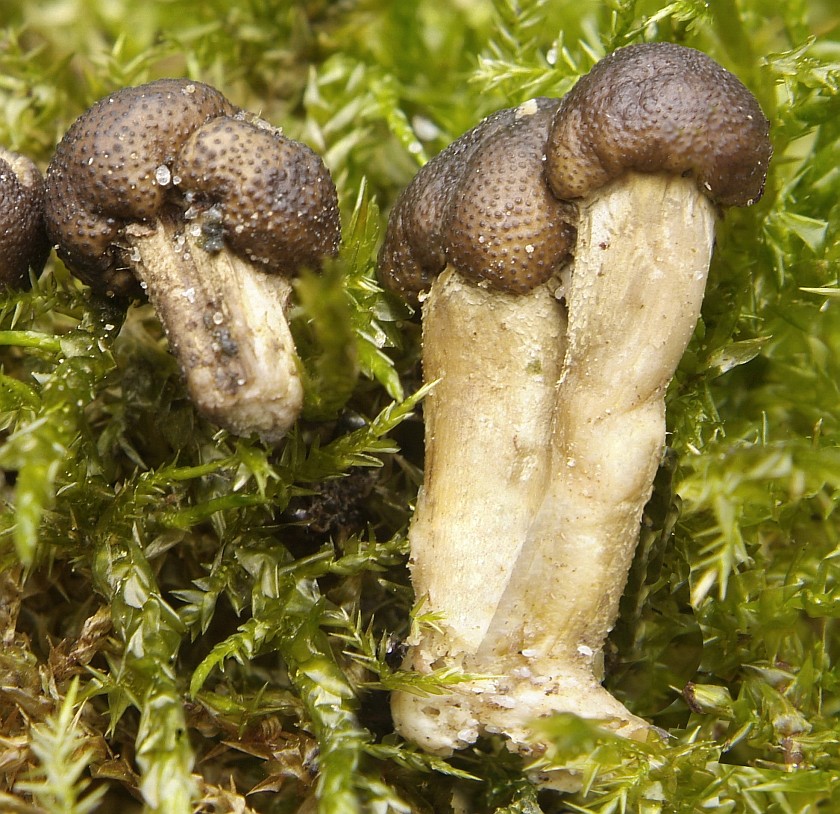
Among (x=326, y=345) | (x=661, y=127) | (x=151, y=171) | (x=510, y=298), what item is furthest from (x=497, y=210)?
(x=151, y=171)

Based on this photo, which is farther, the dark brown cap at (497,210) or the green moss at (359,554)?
the dark brown cap at (497,210)

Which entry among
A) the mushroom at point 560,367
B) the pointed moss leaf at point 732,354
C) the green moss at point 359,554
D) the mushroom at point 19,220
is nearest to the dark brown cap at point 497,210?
the mushroom at point 560,367

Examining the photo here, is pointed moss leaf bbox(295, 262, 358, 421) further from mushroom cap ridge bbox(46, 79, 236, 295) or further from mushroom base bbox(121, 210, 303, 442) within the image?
mushroom cap ridge bbox(46, 79, 236, 295)

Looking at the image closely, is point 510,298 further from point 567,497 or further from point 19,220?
point 19,220

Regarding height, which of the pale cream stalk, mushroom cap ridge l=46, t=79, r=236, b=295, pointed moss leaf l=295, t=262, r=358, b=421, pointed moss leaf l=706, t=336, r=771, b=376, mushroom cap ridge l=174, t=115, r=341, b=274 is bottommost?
pointed moss leaf l=706, t=336, r=771, b=376

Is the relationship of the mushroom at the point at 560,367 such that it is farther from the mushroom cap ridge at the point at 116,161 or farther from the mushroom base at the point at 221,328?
the mushroom cap ridge at the point at 116,161

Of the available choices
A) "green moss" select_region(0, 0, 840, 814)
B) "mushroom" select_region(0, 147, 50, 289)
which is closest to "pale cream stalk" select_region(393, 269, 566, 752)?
"green moss" select_region(0, 0, 840, 814)
